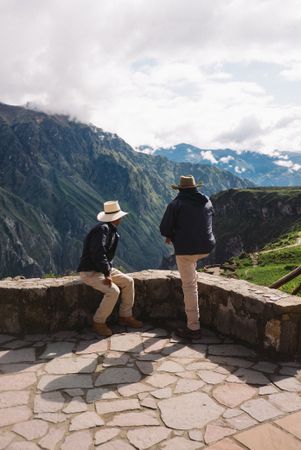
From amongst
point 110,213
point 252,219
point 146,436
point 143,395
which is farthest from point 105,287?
point 252,219

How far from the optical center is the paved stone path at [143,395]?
5.08m

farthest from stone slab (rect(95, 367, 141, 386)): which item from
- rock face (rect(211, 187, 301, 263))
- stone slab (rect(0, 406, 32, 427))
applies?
rock face (rect(211, 187, 301, 263))

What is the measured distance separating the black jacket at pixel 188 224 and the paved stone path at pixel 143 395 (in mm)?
1726

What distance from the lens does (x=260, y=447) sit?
4.91 m

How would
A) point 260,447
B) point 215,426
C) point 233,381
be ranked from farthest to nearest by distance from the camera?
point 233,381
point 215,426
point 260,447

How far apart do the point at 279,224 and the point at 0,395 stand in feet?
540

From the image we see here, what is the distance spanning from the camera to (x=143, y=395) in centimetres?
612

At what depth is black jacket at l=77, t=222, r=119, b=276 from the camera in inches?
326

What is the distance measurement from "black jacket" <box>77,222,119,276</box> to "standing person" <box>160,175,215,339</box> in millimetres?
1032

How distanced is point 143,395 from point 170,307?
3.59m

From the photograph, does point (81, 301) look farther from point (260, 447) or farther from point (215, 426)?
point (260, 447)

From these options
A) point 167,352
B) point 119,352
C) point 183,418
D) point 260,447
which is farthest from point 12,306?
point 260,447

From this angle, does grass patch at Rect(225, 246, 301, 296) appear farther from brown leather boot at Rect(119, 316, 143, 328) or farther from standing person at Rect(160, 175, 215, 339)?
→ standing person at Rect(160, 175, 215, 339)

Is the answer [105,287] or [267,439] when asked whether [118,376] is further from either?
[267,439]
